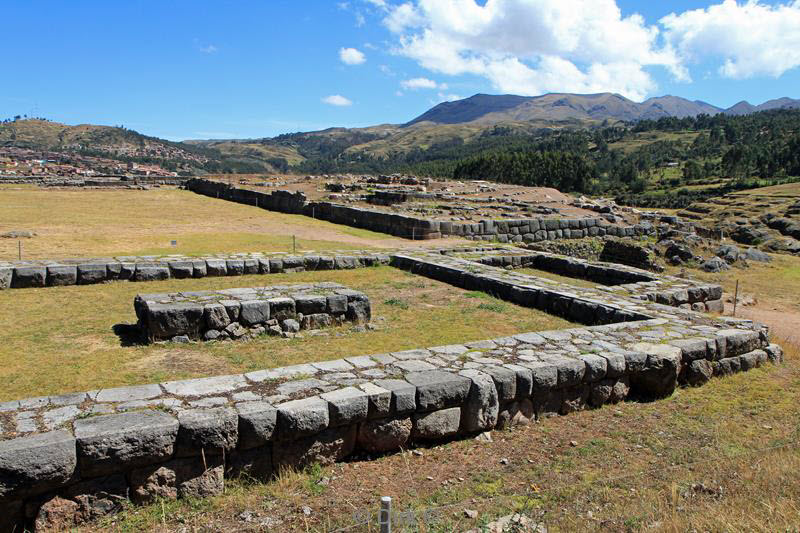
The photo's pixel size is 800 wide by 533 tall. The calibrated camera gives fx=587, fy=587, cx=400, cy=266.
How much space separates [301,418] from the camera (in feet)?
16.9

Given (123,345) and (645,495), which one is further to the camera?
(123,345)

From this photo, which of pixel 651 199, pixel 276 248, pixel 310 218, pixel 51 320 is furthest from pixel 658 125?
pixel 51 320

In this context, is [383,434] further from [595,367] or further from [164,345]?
[164,345]

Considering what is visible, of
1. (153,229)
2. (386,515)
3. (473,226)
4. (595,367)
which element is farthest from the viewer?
(473,226)

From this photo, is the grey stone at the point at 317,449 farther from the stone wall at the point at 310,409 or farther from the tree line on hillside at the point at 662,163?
the tree line on hillside at the point at 662,163

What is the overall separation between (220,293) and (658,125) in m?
123

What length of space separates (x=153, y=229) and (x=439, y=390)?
1854 centimetres

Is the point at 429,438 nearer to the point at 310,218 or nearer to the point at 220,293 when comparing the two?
the point at 220,293

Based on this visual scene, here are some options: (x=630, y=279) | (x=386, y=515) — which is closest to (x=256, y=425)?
(x=386, y=515)

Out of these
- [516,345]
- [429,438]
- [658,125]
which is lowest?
[429,438]

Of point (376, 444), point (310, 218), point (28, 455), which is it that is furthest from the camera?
point (310, 218)

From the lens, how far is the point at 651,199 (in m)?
53.8

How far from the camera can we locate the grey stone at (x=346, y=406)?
17.5ft

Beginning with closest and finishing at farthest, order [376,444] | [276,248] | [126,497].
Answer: [126,497]
[376,444]
[276,248]
